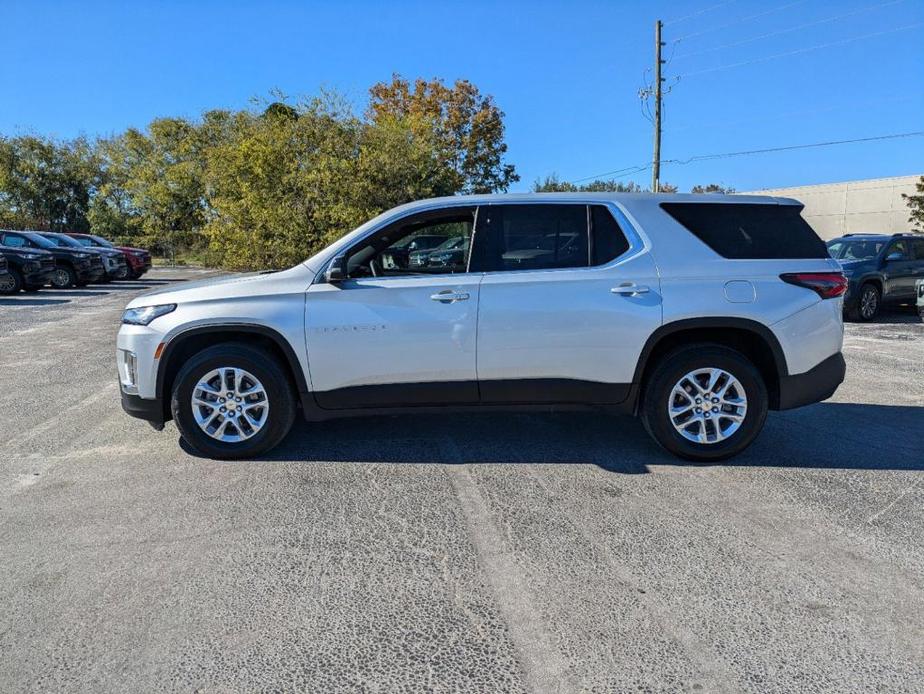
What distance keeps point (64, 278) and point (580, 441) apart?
19.5 metres

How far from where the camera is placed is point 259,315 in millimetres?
4398

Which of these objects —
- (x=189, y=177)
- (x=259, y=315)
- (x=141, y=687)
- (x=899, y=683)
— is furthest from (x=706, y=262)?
(x=189, y=177)

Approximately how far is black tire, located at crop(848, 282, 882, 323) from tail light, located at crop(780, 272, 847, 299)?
9435mm

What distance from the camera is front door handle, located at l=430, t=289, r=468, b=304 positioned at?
4383mm

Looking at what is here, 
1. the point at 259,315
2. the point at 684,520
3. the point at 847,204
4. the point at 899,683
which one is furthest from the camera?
the point at 847,204

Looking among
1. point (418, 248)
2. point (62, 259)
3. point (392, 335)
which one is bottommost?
point (392, 335)

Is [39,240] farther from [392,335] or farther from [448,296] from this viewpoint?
[448,296]

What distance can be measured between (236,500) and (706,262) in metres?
3.52

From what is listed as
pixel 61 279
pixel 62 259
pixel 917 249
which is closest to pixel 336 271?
pixel 917 249

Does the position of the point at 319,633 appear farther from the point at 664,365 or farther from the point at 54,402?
the point at 54,402

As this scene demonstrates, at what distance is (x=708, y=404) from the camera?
14.7ft

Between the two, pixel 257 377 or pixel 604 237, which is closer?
pixel 257 377

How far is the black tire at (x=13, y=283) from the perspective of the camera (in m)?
16.8

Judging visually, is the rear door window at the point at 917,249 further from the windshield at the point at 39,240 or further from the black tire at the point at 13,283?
the windshield at the point at 39,240
